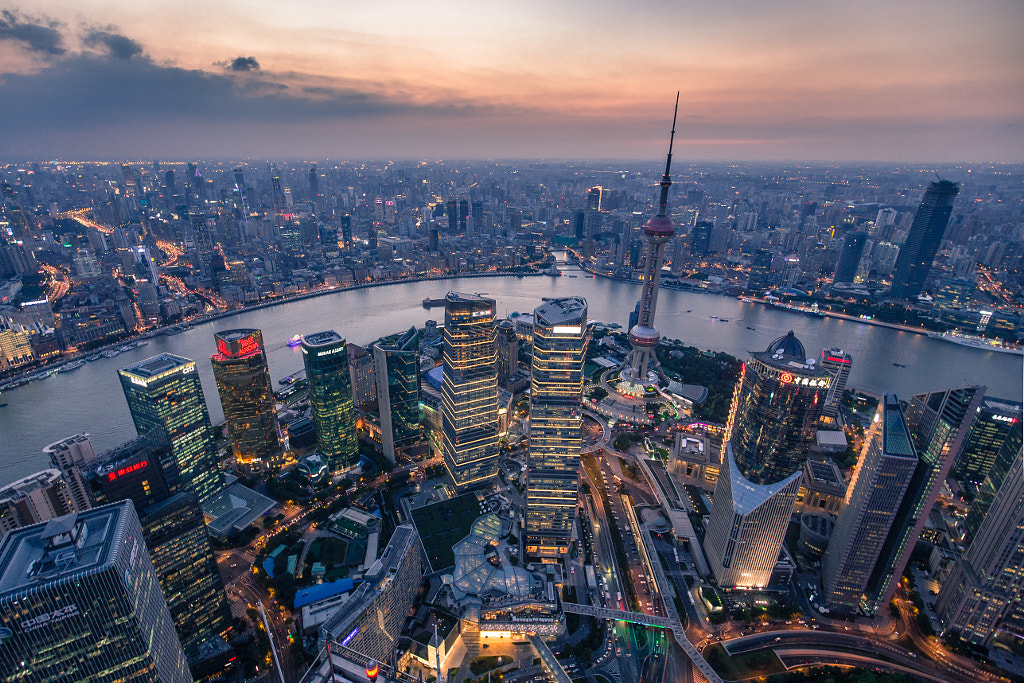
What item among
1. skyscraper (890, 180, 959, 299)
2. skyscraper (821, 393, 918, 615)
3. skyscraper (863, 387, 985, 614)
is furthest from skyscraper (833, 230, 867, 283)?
skyscraper (821, 393, 918, 615)

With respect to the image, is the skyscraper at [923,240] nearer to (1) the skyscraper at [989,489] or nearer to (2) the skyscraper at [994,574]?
(1) the skyscraper at [989,489]

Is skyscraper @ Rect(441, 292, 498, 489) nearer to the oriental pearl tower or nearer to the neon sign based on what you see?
the neon sign

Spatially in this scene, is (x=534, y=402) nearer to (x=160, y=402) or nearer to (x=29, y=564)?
(x=29, y=564)

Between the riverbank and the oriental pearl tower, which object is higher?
the oriental pearl tower

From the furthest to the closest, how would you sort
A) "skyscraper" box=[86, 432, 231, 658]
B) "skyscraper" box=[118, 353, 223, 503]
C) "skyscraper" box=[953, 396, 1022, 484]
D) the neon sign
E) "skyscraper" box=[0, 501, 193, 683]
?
"skyscraper" box=[953, 396, 1022, 484] → "skyscraper" box=[118, 353, 223, 503] → "skyscraper" box=[86, 432, 231, 658] → the neon sign → "skyscraper" box=[0, 501, 193, 683]

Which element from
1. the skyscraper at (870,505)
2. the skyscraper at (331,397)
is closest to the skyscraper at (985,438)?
the skyscraper at (870,505)

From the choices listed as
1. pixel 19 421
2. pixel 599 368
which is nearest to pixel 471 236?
pixel 599 368

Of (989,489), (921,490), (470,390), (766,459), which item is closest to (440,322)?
(470,390)
